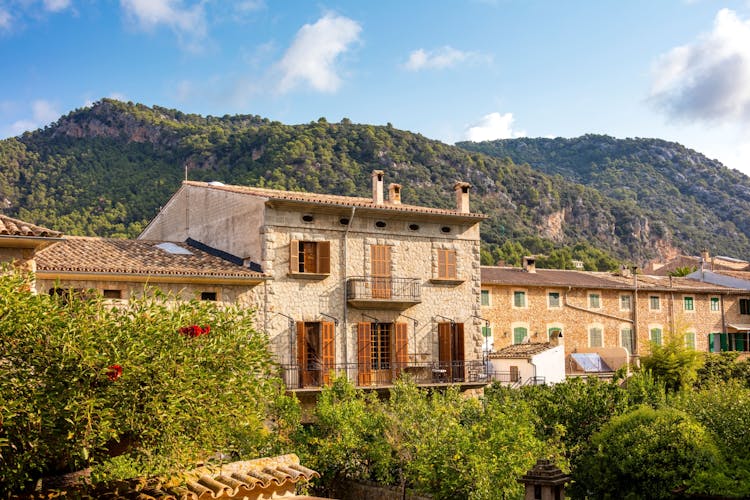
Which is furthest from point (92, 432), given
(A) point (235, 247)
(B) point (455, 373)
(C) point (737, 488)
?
(B) point (455, 373)

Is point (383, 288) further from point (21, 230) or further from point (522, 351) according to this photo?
point (21, 230)

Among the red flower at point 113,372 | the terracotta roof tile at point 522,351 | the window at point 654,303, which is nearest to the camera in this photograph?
the red flower at point 113,372

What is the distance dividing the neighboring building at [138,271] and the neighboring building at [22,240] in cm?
306

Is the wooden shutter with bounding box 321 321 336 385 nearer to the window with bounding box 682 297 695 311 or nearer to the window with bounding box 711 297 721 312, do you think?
the window with bounding box 682 297 695 311

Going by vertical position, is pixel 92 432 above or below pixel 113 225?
below

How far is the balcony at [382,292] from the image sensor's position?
27.6 meters

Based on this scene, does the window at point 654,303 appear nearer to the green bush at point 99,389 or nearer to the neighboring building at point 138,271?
the neighboring building at point 138,271

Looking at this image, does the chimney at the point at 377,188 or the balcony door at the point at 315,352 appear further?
the chimney at the point at 377,188

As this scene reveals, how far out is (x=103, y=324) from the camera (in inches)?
452

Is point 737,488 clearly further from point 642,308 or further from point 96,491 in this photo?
point 642,308

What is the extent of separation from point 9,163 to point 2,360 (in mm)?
58719

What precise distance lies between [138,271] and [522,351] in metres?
16.6

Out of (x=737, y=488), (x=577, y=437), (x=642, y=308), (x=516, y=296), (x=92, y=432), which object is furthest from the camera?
(x=642, y=308)

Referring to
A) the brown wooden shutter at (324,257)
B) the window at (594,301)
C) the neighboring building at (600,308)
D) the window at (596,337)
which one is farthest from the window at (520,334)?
the brown wooden shutter at (324,257)
